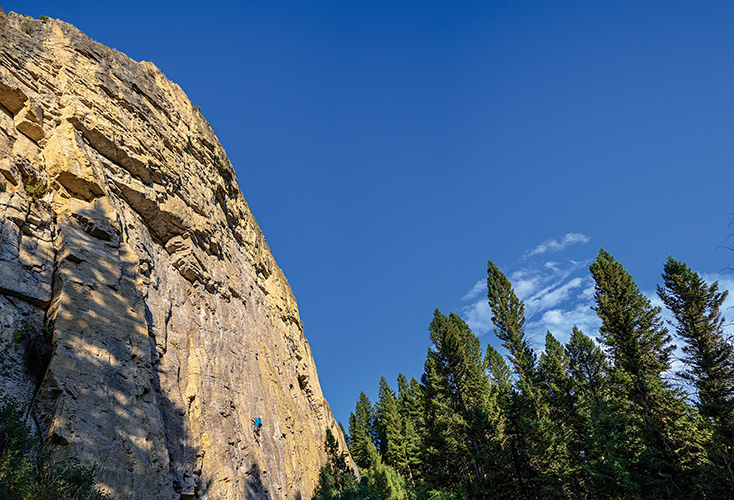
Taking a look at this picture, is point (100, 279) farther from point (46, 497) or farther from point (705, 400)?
point (705, 400)

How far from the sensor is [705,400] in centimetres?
2186

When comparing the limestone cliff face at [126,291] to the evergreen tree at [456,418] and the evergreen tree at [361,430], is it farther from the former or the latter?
the evergreen tree at [361,430]

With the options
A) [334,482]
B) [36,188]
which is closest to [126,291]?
[36,188]

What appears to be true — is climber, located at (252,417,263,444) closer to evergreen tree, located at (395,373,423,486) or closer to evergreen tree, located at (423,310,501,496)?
evergreen tree, located at (423,310,501,496)

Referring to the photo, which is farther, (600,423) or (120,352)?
(600,423)

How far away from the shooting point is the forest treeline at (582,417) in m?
22.1

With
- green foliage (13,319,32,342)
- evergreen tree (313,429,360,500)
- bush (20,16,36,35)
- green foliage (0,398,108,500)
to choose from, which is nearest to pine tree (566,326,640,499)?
evergreen tree (313,429,360,500)

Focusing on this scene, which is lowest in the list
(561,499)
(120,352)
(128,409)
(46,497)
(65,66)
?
Answer: (561,499)

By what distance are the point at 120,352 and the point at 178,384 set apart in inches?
170

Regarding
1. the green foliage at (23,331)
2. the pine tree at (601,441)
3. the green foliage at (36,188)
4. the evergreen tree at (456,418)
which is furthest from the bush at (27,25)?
the pine tree at (601,441)

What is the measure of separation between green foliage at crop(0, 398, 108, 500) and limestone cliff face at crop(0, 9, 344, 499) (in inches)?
20.9

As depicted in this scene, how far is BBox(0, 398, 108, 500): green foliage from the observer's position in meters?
6.19

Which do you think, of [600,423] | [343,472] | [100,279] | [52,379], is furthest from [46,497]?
[600,423]

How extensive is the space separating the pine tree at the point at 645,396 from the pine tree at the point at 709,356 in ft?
5.25
